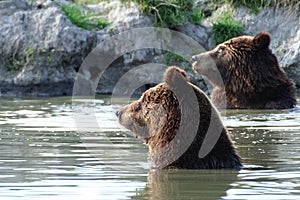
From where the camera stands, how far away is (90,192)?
643 centimetres

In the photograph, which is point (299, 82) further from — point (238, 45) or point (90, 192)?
point (90, 192)

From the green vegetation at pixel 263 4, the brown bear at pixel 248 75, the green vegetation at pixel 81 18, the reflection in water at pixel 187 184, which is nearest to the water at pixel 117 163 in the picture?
the reflection in water at pixel 187 184

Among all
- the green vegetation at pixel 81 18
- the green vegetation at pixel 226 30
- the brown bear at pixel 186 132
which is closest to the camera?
the brown bear at pixel 186 132

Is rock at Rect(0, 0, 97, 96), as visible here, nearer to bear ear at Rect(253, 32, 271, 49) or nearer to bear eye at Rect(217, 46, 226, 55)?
bear eye at Rect(217, 46, 226, 55)

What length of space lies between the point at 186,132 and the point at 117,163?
35.1 inches

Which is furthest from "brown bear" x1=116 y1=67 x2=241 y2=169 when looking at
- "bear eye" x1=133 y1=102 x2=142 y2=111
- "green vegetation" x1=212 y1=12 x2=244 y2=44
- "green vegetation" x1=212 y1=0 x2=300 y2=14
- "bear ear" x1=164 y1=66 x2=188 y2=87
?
"green vegetation" x1=212 y1=0 x2=300 y2=14

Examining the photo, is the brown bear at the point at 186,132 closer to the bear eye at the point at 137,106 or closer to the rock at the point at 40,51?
the bear eye at the point at 137,106

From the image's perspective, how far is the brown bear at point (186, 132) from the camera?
7359mm

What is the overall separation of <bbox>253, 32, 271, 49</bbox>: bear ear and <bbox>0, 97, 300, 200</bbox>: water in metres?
1.22

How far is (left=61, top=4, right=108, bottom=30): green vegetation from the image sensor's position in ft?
55.2

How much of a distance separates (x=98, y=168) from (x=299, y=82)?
377 inches

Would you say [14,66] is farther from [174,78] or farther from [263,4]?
[174,78]

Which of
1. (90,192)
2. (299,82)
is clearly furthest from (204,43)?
(90,192)

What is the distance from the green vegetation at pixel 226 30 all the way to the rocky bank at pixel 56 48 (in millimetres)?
162
